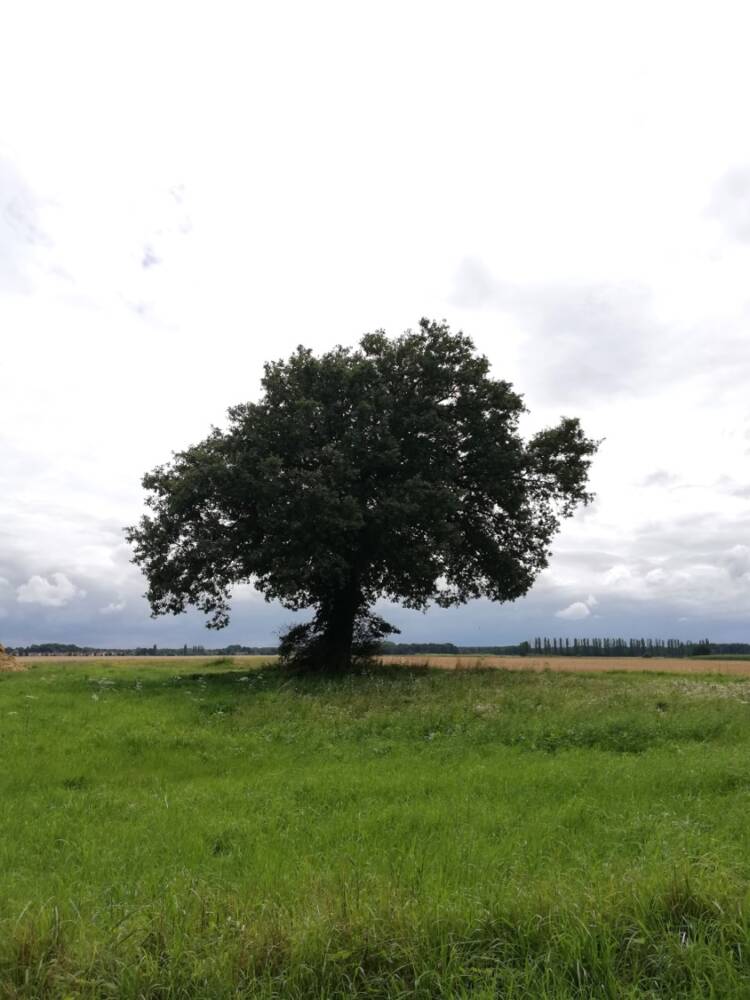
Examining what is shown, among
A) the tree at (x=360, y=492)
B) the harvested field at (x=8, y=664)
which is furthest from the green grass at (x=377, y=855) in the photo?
the harvested field at (x=8, y=664)

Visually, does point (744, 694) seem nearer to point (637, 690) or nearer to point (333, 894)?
point (637, 690)

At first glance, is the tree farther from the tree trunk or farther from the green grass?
the green grass

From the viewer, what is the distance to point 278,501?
25859 millimetres

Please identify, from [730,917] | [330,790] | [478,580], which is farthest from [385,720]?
[478,580]

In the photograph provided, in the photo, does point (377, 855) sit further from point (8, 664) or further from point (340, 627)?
point (8, 664)

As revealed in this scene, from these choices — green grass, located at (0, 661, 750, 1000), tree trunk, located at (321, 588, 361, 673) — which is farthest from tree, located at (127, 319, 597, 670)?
green grass, located at (0, 661, 750, 1000)

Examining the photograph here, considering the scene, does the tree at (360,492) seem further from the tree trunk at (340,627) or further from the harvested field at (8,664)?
the harvested field at (8,664)

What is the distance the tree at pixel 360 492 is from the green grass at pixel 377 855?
9.96 m

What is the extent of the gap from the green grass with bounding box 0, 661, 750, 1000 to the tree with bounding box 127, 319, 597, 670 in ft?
32.7

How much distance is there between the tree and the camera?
26109 millimetres

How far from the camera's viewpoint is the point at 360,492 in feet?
92.0

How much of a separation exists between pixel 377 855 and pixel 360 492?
829 inches

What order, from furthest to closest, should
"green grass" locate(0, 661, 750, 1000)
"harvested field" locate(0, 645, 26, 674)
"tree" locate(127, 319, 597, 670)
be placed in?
"harvested field" locate(0, 645, 26, 674)
"tree" locate(127, 319, 597, 670)
"green grass" locate(0, 661, 750, 1000)

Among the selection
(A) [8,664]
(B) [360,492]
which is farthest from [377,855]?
(A) [8,664]
